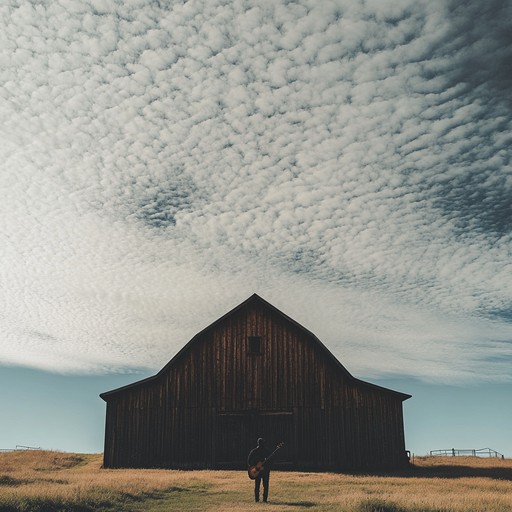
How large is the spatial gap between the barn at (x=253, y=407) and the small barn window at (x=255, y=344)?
0.17 ft

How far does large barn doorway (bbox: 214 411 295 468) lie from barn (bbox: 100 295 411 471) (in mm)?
48

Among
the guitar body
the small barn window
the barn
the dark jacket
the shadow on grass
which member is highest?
the small barn window

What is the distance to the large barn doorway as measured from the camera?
2970cm

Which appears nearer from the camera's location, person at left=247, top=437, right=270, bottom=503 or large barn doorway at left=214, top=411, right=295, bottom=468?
person at left=247, top=437, right=270, bottom=503

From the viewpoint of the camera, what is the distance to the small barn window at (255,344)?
30975mm

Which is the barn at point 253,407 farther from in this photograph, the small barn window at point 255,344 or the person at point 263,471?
the person at point 263,471

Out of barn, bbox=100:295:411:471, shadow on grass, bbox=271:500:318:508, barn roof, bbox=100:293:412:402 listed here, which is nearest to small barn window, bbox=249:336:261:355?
barn, bbox=100:295:411:471

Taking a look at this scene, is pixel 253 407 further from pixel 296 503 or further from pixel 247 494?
pixel 296 503

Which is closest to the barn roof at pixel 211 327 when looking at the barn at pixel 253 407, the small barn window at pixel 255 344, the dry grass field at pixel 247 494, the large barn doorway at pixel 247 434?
the barn at pixel 253 407

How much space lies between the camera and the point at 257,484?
16.2 meters

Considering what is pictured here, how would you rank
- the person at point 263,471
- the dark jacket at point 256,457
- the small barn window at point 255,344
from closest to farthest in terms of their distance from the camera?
the person at point 263,471 < the dark jacket at point 256,457 < the small barn window at point 255,344

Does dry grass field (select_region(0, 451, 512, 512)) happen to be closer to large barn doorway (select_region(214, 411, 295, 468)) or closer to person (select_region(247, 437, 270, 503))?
person (select_region(247, 437, 270, 503))

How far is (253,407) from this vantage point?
30.2 meters

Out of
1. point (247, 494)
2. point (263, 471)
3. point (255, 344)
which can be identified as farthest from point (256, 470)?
point (255, 344)
